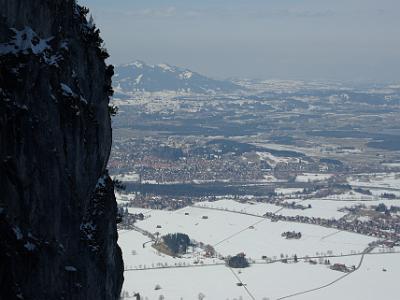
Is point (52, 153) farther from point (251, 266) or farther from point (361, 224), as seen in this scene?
point (361, 224)

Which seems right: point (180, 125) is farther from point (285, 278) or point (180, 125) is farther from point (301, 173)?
point (285, 278)

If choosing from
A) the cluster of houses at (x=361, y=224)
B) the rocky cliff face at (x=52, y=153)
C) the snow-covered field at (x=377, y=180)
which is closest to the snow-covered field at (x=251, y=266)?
the cluster of houses at (x=361, y=224)

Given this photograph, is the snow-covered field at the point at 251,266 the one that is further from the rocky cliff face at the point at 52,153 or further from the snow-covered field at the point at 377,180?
the rocky cliff face at the point at 52,153

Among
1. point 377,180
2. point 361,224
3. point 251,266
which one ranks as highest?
point 251,266

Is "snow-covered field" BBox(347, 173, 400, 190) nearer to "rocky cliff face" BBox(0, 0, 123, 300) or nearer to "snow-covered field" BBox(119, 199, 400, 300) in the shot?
"snow-covered field" BBox(119, 199, 400, 300)

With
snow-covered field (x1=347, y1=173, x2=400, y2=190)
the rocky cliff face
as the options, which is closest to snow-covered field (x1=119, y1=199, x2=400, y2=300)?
snow-covered field (x1=347, y1=173, x2=400, y2=190)

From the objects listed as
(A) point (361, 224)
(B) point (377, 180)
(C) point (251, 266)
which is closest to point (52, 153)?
(C) point (251, 266)
